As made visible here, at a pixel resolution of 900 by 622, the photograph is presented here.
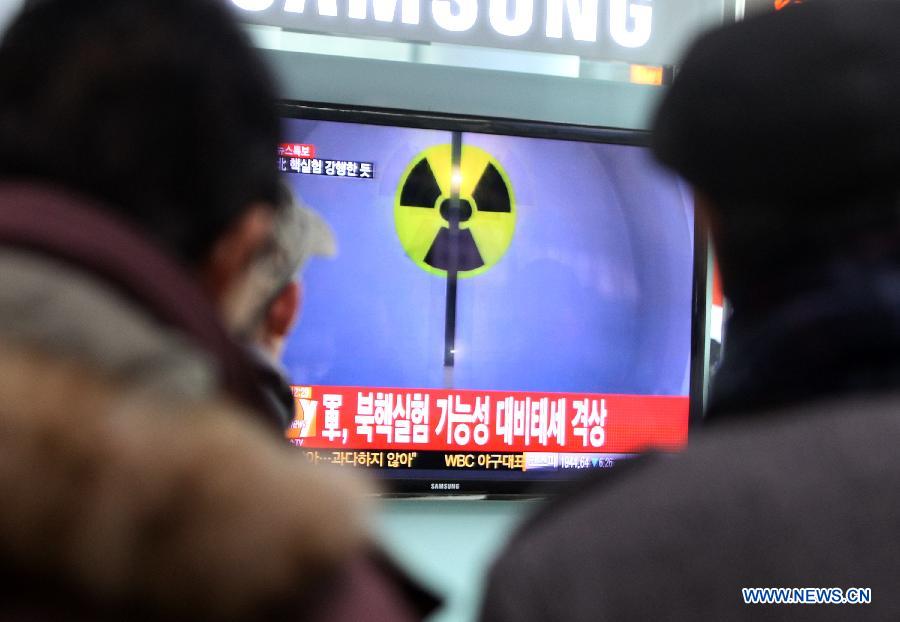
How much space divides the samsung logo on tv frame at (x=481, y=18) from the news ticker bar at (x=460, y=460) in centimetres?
87

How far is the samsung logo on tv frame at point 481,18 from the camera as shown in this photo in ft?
6.13

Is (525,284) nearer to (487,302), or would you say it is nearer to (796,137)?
(487,302)

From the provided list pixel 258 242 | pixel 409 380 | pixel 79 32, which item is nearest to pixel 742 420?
pixel 258 242

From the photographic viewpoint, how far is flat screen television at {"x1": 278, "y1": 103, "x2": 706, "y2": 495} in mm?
1991

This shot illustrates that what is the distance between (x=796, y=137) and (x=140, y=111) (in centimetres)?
48

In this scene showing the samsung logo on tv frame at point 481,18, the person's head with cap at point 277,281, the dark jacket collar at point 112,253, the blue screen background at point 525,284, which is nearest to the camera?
the dark jacket collar at point 112,253

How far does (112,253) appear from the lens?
18.7 inches

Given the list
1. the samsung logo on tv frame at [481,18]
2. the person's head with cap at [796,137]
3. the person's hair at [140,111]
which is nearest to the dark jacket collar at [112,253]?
the person's hair at [140,111]

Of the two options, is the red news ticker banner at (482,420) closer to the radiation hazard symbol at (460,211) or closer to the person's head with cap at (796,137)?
the radiation hazard symbol at (460,211)

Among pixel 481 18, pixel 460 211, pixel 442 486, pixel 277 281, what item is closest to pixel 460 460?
pixel 442 486

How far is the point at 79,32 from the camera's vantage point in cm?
56

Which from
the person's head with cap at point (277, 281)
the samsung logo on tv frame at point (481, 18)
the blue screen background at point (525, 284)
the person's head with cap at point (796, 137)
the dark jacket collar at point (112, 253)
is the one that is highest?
the samsung logo on tv frame at point (481, 18)

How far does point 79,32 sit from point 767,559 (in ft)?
1.86

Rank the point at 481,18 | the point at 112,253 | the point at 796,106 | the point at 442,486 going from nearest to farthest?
the point at 112,253
the point at 796,106
the point at 481,18
the point at 442,486
